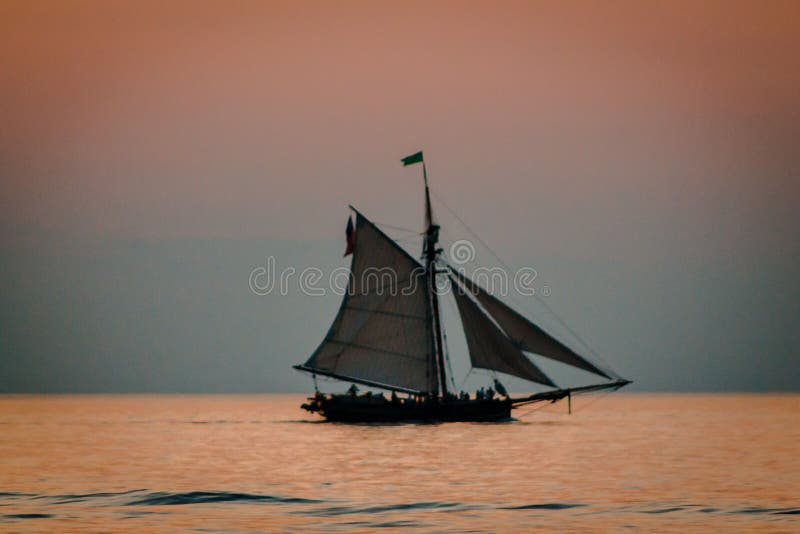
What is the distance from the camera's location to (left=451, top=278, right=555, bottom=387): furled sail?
96.1m

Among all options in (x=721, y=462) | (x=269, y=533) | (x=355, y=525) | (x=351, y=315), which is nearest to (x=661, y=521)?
(x=355, y=525)

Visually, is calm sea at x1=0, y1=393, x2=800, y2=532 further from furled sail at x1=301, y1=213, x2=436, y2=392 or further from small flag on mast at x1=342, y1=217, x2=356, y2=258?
small flag on mast at x1=342, y1=217, x2=356, y2=258

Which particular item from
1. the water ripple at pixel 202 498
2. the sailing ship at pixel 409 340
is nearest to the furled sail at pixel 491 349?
the sailing ship at pixel 409 340

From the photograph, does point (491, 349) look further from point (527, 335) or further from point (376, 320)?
point (376, 320)

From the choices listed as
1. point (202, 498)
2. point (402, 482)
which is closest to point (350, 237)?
point (402, 482)

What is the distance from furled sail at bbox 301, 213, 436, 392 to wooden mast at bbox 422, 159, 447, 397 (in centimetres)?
168

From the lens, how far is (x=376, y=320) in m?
99.7

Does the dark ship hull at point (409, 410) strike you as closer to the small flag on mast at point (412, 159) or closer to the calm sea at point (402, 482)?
the calm sea at point (402, 482)

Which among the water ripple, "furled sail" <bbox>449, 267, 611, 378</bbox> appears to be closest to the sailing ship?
"furled sail" <bbox>449, 267, 611, 378</bbox>

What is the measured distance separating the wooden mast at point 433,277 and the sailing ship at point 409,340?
0.26ft

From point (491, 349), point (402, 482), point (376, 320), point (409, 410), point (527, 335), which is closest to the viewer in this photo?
point (402, 482)

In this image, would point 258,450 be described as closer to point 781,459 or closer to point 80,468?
point 80,468

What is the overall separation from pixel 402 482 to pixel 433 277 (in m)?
47.6

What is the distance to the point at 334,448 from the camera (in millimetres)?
79625
